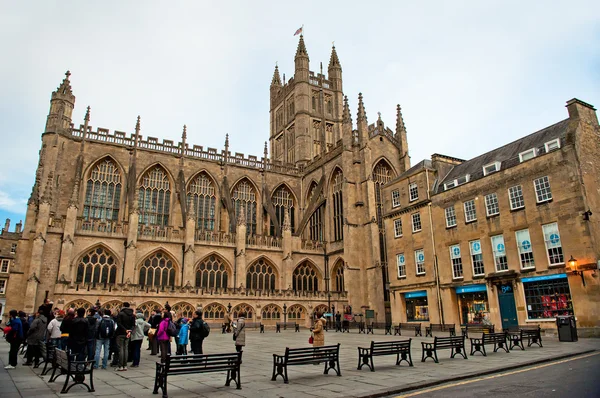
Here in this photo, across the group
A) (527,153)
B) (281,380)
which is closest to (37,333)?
(281,380)

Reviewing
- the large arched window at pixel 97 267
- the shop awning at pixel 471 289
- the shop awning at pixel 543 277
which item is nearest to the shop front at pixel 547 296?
the shop awning at pixel 543 277

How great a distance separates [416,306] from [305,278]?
43.1 ft

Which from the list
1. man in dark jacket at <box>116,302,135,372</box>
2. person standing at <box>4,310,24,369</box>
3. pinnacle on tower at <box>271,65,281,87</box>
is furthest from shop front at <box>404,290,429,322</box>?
pinnacle on tower at <box>271,65,281,87</box>

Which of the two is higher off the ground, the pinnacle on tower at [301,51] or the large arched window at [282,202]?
the pinnacle on tower at [301,51]

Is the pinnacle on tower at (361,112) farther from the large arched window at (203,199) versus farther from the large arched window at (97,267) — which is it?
the large arched window at (97,267)

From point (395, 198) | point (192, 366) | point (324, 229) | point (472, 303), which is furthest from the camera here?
point (324, 229)

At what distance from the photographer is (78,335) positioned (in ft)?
33.4

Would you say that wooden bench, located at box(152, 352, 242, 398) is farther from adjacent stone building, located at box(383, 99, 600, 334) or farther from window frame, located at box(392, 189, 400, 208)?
window frame, located at box(392, 189, 400, 208)

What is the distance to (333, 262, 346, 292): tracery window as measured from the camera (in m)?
39.0

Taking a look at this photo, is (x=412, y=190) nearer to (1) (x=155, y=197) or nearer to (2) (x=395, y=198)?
(2) (x=395, y=198)

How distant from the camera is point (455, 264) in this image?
25438 millimetres

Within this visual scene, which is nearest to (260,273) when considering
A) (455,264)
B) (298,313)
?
(298,313)

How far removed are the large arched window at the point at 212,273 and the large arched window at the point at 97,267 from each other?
21.0ft

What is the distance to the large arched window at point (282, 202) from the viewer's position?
4531 centimetres
